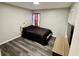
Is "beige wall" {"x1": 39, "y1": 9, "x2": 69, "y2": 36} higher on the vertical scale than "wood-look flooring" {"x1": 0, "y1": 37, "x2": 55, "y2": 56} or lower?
higher

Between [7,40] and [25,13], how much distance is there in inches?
20.6

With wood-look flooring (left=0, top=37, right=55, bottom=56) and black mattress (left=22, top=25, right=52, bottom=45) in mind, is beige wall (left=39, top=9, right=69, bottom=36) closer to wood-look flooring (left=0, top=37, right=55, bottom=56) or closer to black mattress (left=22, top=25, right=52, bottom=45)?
black mattress (left=22, top=25, right=52, bottom=45)

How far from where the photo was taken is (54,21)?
4.42ft

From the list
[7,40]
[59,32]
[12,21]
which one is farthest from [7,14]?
[59,32]

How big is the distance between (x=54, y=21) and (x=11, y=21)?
67 centimetres

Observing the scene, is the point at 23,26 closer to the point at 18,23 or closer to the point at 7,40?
the point at 18,23

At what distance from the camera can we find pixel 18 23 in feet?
4.49

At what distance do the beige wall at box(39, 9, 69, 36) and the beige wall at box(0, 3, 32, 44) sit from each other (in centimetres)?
22

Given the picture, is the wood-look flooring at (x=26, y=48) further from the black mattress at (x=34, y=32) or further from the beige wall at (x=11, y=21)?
the beige wall at (x=11, y=21)

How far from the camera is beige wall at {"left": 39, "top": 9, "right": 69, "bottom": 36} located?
131 cm

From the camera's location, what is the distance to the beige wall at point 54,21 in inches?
51.5

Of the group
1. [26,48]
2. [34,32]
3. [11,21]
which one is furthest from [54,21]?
[26,48]

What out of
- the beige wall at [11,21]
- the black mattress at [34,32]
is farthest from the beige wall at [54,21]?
the beige wall at [11,21]

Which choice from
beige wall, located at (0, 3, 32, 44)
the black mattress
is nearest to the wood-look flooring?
the black mattress
